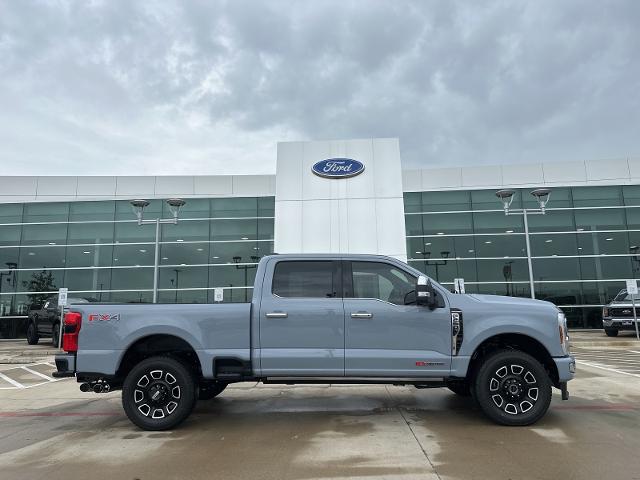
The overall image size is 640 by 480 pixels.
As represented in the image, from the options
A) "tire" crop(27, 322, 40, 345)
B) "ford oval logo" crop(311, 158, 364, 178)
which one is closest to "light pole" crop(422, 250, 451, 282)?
"ford oval logo" crop(311, 158, 364, 178)

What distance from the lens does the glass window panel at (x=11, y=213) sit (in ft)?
85.6

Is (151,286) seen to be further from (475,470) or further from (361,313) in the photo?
(475,470)

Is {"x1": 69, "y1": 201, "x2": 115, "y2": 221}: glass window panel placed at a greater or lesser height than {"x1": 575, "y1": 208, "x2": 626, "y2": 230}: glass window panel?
greater

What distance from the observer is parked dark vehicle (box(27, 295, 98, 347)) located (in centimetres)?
1852

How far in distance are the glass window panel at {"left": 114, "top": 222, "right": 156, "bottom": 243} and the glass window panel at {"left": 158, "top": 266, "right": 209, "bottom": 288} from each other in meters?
1.95

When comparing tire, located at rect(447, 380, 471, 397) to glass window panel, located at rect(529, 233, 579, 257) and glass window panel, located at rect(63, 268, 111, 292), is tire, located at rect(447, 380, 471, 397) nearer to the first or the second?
glass window panel, located at rect(529, 233, 579, 257)

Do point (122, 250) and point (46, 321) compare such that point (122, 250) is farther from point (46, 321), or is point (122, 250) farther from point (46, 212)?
point (46, 321)

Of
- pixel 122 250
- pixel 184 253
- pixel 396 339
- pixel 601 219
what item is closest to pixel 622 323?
pixel 601 219

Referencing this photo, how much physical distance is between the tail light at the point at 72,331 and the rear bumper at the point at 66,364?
0.26 ft

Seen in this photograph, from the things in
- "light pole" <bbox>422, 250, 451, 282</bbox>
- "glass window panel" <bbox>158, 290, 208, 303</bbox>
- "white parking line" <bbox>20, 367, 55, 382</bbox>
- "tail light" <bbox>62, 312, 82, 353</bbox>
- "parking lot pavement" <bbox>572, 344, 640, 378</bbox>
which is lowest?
"parking lot pavement" <bbox>572, 344, 640, 378</bbox>

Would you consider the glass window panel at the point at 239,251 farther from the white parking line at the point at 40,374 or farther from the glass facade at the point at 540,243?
the white parking line at the point at 40,374

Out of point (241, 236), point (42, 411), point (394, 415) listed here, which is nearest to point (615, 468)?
point (394, 415)

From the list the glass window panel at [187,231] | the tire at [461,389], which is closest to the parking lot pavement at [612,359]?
the tire at [461,389]

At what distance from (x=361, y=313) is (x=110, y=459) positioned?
311 centimetres
